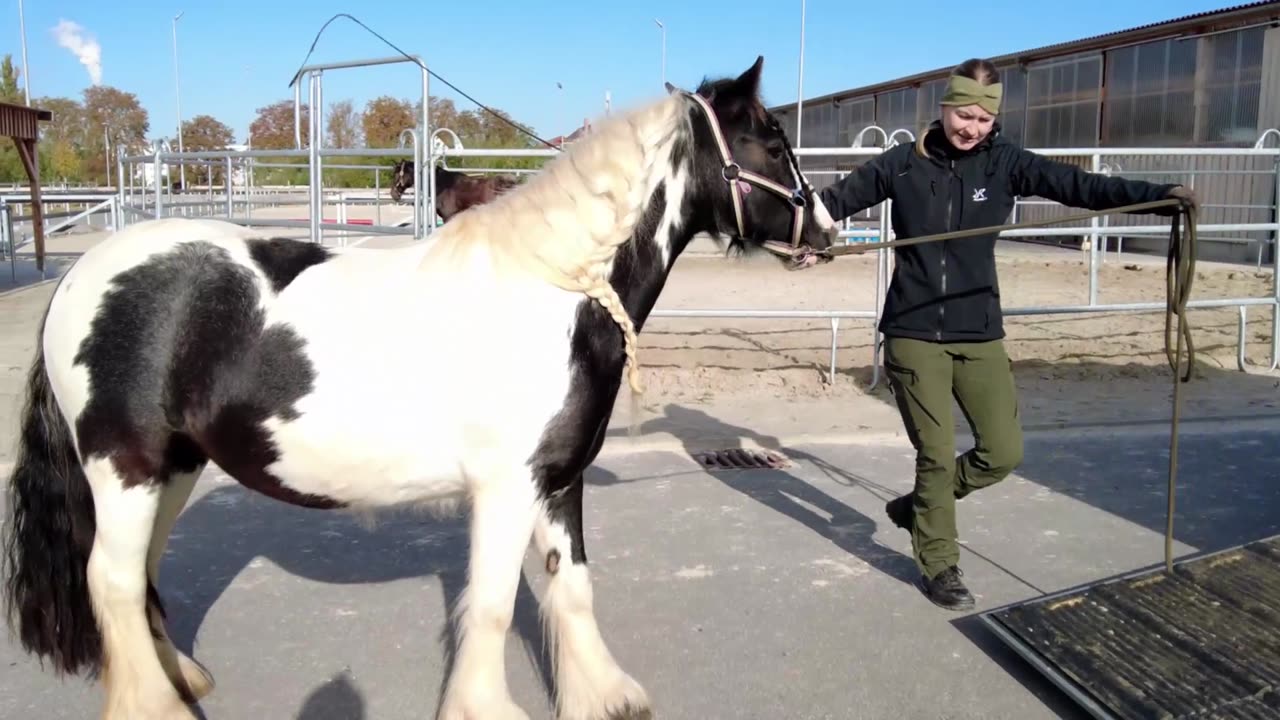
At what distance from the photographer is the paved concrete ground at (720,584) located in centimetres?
293

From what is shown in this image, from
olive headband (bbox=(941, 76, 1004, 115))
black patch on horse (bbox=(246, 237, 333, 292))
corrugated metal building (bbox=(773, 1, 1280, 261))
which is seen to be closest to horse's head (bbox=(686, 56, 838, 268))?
olive headband (bbox=(941, 76, 1004, 115))

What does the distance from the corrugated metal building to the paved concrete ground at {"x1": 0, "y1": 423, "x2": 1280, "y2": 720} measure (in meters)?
10.7

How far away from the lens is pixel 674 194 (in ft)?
8.89

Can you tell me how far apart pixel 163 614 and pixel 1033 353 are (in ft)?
24.1

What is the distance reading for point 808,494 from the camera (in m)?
4.89

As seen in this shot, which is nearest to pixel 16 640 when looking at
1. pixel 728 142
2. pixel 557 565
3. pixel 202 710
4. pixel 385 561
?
pixel 202 710

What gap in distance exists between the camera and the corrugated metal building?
58.0 ft

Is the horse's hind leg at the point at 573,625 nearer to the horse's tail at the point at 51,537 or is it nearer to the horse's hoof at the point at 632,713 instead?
the horse's hoof at the point at 632,713

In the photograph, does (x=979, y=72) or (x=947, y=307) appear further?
(x=947, y=307)

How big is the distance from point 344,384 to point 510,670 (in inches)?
46.0

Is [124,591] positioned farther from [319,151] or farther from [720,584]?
[319,151]

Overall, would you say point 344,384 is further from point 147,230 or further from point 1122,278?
point 1122,278

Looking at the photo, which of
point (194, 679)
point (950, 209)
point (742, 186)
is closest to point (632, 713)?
point (194, 679)

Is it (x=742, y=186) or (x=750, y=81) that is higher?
(x=750, y=81)
